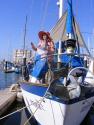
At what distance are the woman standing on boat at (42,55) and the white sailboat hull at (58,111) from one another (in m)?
0.72

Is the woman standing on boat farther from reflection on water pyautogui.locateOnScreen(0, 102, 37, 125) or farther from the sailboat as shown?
reflection on water pyautogui.locateOnScreen(0, 102, 37, 125)

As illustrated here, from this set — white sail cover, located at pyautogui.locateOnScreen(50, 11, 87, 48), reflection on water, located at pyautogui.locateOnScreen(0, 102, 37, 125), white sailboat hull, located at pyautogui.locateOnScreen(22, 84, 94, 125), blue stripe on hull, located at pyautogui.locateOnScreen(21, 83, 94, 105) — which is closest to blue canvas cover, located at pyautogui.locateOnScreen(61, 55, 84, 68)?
blue stripe on hull, located at pyautogui.locateOnScreen(21, 83, 94, 105)

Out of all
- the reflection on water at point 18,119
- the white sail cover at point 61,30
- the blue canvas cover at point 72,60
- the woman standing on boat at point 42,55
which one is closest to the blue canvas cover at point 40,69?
the woman standing on boat at point 42,55

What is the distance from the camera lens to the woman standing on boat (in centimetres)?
1126

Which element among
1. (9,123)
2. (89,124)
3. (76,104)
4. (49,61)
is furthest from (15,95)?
(76,104)

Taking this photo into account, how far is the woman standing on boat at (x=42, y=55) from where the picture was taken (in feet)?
36.9

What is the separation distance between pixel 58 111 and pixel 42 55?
245 cm

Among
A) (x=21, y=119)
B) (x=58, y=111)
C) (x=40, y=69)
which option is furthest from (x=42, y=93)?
(x=21, y=119)

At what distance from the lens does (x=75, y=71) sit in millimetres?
10602

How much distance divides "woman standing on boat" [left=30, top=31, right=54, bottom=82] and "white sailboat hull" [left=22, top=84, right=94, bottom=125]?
0.72 metres

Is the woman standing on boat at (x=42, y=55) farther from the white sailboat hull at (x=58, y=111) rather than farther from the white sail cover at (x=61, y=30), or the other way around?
the white sail cover at (x=61, y=30)

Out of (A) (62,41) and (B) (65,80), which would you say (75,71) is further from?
(A) (62,41)

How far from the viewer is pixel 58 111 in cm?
980

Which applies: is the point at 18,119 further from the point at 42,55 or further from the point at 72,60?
the point at 72,60
